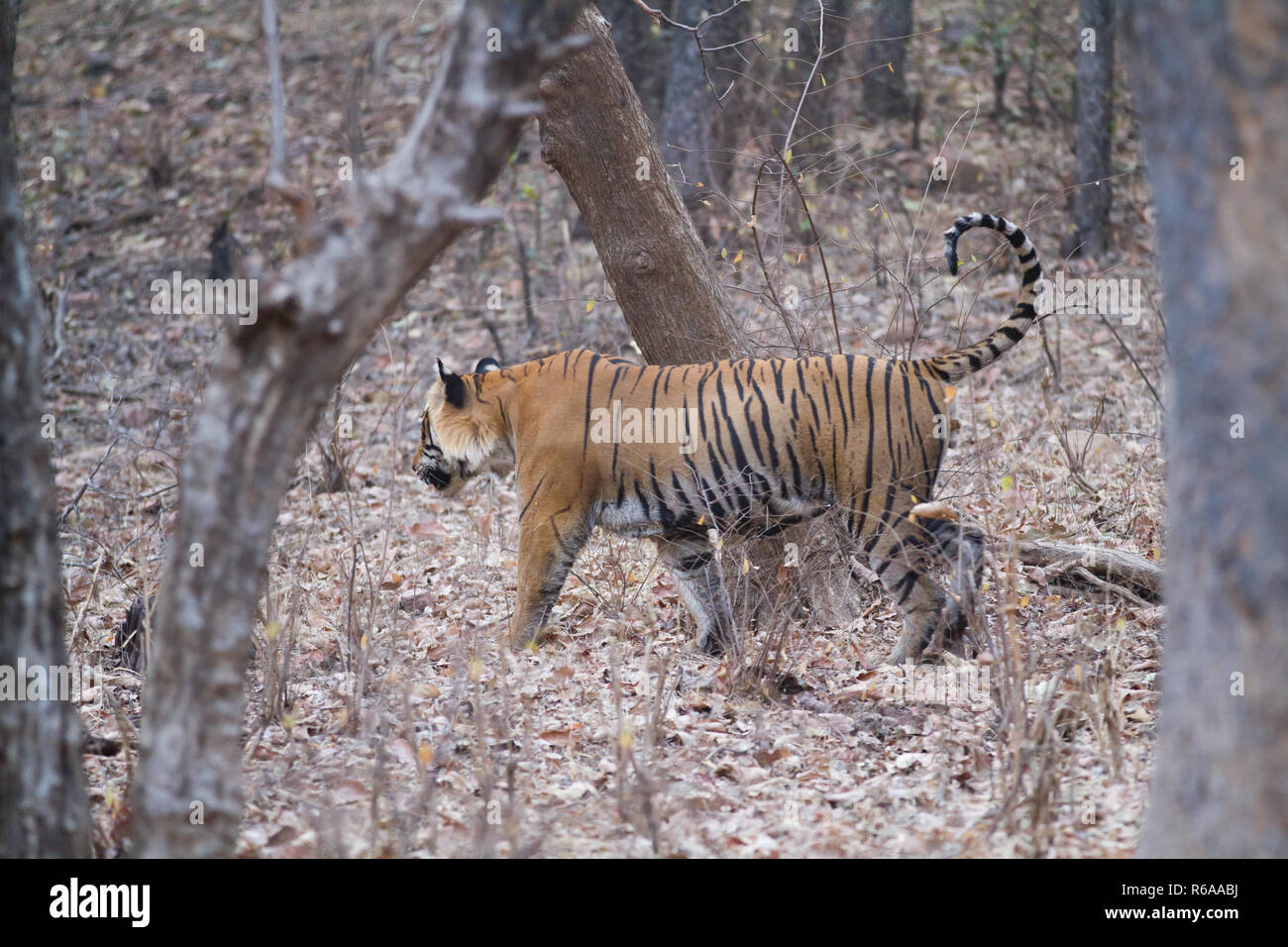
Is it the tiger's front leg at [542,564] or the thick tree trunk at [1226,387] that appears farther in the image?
the tiger's front leg at [542,564]

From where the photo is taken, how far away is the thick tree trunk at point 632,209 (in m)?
6.44

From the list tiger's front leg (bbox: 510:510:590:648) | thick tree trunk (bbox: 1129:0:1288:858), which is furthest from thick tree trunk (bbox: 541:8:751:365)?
thick tree trunk (bbox: 1129:0:1288:858)

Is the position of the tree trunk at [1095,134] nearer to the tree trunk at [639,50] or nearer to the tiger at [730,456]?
the tree trunk at [639,50]

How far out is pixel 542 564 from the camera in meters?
6.27

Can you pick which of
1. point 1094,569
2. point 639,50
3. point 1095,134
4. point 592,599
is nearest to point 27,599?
point 592,599

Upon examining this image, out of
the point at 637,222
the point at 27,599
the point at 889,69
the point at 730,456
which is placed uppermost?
the point at 889,69

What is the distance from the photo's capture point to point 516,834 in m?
3.80

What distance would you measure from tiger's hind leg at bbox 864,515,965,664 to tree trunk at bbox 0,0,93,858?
378 centimetres

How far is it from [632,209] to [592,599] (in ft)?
7.52

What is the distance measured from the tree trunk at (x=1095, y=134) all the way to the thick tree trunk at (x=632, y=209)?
7.55m

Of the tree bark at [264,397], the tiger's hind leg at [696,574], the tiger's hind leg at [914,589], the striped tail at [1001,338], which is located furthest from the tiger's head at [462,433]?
the tree bark at [264,397]

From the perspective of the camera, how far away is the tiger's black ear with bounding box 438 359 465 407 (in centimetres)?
666

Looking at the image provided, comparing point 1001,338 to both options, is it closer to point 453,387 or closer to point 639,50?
point 453,387
